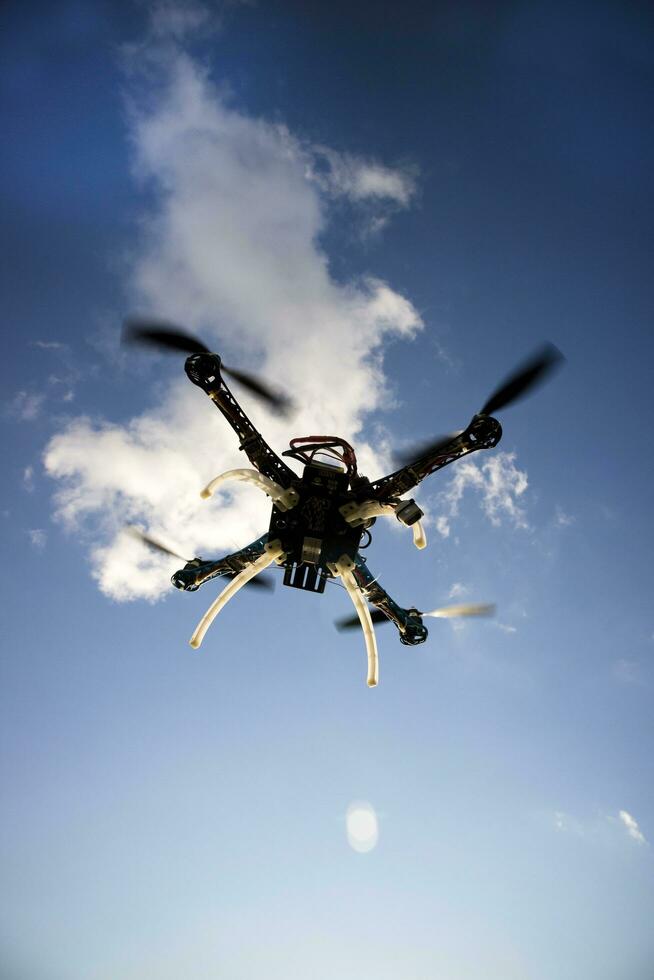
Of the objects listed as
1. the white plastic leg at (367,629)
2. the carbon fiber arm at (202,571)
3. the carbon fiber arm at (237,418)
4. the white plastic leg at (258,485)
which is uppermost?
the carbon fiber arm at (237,418)

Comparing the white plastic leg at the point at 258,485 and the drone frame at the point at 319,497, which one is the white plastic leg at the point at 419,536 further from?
the white plastic leg at the point at 258,485

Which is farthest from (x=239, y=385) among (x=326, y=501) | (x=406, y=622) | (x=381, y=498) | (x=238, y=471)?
(x=406, y=622)

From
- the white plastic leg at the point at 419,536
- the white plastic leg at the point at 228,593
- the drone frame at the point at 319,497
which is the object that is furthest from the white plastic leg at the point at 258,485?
the white plastic leg at the point at 419,536

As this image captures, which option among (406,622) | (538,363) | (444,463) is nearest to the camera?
(538,363)

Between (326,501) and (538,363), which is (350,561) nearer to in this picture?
(326,501)

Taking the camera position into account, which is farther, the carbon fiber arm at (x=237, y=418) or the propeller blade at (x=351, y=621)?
the propeller blade at (x=351, y=621)

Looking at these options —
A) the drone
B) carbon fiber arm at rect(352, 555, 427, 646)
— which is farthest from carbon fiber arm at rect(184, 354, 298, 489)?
carbon fiber arm at rect(352, 555, 427, 646)
